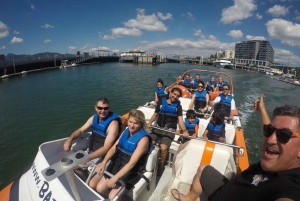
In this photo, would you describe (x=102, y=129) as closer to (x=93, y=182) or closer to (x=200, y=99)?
(x=93, y=182)

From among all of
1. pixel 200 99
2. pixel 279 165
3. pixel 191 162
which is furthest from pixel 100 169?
pixel 200 99

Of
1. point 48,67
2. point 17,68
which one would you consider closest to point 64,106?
point 17,68

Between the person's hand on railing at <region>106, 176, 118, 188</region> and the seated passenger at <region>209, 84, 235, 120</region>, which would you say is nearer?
the person's hand on railing at <region>106, 176, 118, 188</region>

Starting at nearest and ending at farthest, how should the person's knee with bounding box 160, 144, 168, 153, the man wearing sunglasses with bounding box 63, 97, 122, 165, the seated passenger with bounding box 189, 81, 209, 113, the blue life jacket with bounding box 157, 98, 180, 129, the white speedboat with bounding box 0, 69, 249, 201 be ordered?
the white speedboat with bounding box 0, 69, 249, 201 < the man wearing sunglasses with bounding box 63, 97, 122, 165 < the person's knee with bounding box 160, 144, 168, 153 < the blue life jacket with bounding box 157, 98, 180, 129 < the seated passenger with bounding box 189, 81, 209, 113

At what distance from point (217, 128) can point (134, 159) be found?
226 cm

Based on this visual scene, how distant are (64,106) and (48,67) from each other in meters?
29.8

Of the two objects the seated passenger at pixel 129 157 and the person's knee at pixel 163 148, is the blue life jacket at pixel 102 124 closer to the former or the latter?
the seated passenger at pixel 129 157

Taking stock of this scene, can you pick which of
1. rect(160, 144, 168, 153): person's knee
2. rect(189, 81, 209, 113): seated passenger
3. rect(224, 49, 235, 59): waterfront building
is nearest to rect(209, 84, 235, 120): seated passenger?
rect(189, 81, 209, 113): seated passenger

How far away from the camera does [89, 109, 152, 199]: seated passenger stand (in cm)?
228

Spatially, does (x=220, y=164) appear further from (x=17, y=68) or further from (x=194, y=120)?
(x=17, y=68)

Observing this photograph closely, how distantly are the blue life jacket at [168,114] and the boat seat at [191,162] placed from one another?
4.27 feet

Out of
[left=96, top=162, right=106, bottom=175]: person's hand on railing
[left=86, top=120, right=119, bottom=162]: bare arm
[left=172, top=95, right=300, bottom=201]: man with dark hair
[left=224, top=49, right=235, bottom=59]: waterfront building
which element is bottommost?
[left=96, top=162, right=106, bottom=175]: person's hand on railing

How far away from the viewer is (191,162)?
8.43 feet

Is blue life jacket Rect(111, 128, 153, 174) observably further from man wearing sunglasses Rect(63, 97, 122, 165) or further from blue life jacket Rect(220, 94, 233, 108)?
blue life jacket Rect(220, 94, 233, 108)
